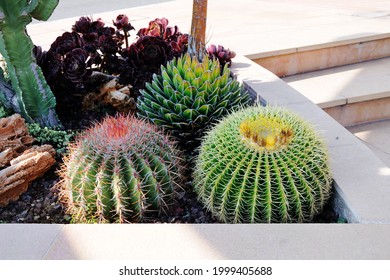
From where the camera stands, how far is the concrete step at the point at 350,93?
3695mm

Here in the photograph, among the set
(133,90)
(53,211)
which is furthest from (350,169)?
(133,90)

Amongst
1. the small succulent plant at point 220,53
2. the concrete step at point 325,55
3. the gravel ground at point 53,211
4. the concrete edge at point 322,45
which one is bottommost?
the gravel ground at point 53,211

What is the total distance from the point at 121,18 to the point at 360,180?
2.22m

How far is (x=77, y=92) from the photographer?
325 cm

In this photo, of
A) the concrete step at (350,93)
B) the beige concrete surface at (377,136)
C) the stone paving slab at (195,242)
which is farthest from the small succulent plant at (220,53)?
the stone paving slab at (195,242)

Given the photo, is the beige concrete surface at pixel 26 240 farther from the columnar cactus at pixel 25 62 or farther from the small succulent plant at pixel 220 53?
the small succulent plant at pixel 220 53

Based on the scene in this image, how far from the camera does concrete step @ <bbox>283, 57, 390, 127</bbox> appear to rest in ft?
12.1

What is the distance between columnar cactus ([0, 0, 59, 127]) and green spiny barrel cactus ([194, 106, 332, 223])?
4.09ft

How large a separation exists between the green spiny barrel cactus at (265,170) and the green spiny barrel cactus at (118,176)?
246mm

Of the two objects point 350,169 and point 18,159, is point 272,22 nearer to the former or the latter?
point 350,169

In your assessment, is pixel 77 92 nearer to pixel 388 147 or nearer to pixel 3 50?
pixel 3 50

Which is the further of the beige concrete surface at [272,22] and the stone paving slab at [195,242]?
the beige concrete surface at [272,22]

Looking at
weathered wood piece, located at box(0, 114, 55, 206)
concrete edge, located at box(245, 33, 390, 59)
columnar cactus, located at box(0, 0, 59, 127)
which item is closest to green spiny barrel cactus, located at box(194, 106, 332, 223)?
weathered wood piece, located at box(0, 114, 55, 206)

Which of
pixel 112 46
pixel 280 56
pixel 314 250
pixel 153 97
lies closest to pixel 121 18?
pixel 112 46
